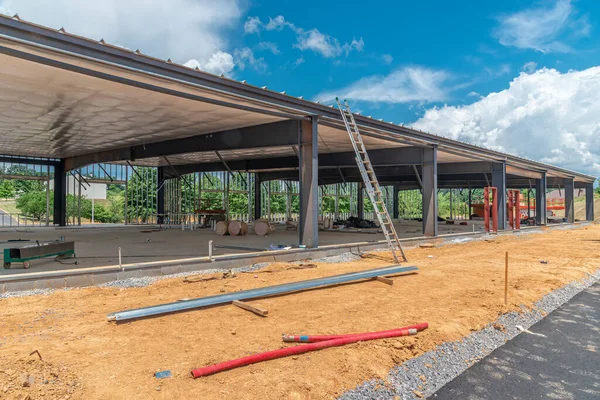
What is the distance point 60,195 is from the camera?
2630 centimetres

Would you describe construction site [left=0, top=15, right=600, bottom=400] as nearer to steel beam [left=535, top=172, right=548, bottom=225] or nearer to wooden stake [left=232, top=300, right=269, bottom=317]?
wooden stake [left=232, top=300, right=269, bottom=317]

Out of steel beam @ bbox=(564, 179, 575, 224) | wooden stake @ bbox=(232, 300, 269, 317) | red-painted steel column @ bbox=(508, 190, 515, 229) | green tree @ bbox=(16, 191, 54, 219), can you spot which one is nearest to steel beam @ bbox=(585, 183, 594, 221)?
steel beam @ bbox=(564, 179, 575, 224)

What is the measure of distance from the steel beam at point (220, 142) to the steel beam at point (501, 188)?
1680cm

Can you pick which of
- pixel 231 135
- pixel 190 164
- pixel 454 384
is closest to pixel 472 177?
pixel 190 164

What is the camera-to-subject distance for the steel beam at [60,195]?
85.1ft

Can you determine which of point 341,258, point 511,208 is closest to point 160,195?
point 341,258

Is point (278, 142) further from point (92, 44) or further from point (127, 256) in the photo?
point (92, 44)

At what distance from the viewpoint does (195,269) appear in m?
9.65

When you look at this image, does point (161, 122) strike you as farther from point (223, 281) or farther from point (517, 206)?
point (517, 206)

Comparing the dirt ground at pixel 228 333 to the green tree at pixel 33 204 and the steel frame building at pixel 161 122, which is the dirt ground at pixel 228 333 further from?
the green tree at pixel 33 204

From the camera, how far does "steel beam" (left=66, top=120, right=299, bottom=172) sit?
13422mm

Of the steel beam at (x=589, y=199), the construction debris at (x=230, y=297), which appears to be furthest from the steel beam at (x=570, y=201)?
the construction debris at (x=230, y=297)

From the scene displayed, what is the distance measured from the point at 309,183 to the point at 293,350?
8.22 meters

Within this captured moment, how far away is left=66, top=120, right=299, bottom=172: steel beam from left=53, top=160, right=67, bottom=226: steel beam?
4.35m
